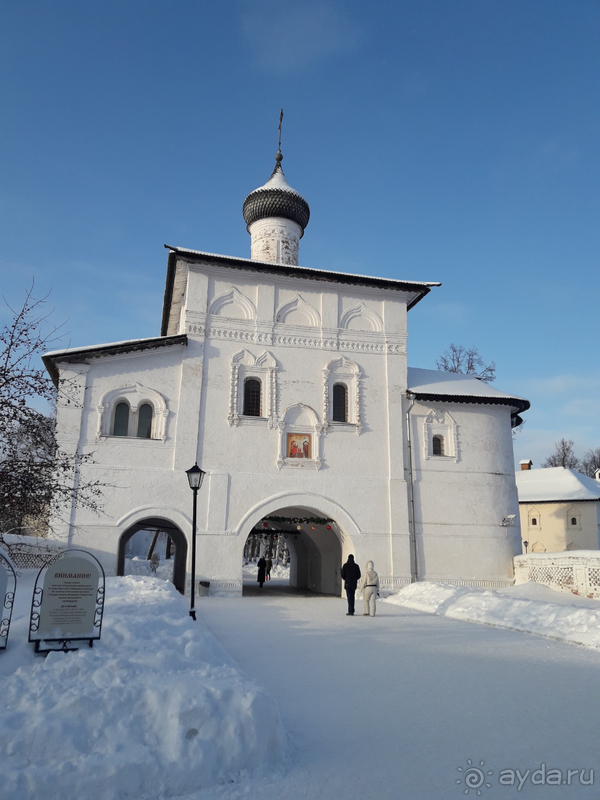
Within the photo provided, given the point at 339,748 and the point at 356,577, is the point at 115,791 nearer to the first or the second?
the point at 339,748

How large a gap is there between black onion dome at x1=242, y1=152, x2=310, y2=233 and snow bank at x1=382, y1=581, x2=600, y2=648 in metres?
13.1

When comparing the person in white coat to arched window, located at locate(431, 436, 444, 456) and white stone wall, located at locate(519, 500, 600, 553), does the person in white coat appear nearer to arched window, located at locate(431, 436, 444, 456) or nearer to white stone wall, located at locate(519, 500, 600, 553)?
arched window, located at locate(431, 436, 444, 456)

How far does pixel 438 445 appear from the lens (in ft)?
61.1

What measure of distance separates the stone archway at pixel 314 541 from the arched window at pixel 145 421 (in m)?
4.32

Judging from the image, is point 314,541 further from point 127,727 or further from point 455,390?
point 127,727

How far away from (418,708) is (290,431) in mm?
12073

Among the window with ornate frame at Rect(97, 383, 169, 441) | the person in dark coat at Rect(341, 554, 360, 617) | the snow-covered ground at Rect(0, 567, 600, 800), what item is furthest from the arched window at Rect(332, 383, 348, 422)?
the snow-covered ground at Rect(0, 567, 600, 800)

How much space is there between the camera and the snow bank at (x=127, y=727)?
341cm

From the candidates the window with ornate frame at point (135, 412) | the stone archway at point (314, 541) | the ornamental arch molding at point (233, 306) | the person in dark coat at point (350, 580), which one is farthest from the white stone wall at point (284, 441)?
the person in dark coat at point (350, 580)

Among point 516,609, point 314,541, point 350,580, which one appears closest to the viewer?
point 516,609

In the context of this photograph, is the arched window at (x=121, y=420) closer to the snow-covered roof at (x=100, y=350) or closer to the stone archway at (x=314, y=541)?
the snow-covered roof at (x=100, y=350)

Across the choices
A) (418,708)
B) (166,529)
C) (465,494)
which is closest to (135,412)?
(166,529)

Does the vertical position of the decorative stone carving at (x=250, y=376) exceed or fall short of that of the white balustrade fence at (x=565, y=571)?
it exceeds it

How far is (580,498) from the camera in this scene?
31.0 metres
